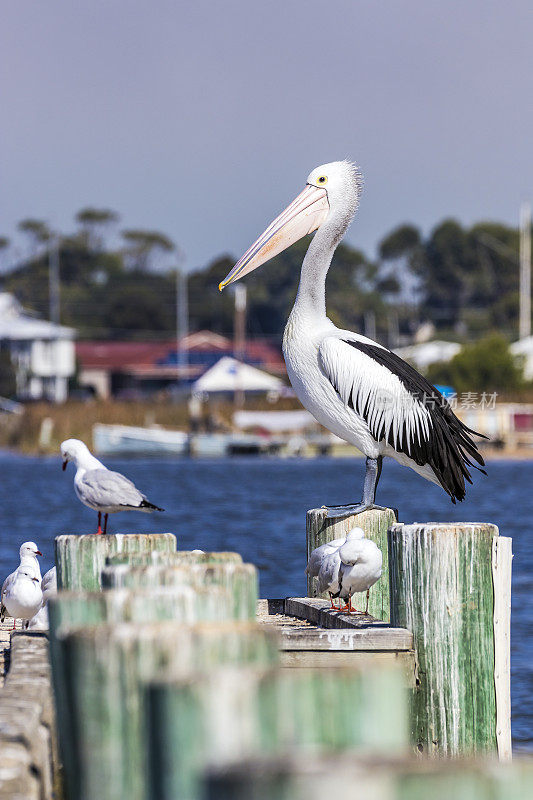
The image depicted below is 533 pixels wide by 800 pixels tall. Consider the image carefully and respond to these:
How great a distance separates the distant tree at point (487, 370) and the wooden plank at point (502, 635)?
44.5m

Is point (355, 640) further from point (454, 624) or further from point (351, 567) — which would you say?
point (351, 567)

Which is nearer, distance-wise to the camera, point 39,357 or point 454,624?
point 454,624

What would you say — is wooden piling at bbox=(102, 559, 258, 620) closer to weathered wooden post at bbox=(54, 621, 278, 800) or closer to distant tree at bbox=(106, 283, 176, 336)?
weathered wooden post at bbox=(54, 621, 278, 800)

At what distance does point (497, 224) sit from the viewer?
94562 mm

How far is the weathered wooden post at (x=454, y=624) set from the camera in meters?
4.89

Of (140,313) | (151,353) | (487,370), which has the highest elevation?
(140,313)

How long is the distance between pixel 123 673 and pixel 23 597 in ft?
12.1

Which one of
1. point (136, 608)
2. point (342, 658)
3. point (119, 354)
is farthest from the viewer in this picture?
point (119, 354)

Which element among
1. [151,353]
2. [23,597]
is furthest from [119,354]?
[23,597]

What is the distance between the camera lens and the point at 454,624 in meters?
4.93

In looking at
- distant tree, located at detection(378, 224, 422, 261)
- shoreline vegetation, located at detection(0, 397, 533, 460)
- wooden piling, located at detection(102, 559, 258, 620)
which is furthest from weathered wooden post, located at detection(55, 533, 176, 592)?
distant tree, located at detection(378, 224, 422, 261)

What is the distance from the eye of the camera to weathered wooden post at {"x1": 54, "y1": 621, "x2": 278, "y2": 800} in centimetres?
259

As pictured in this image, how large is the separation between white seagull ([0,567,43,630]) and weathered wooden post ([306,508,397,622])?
1.22m

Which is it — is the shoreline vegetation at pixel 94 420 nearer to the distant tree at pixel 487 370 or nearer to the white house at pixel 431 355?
the distant tree at pixel 487 370
